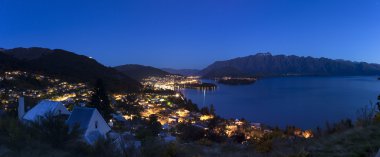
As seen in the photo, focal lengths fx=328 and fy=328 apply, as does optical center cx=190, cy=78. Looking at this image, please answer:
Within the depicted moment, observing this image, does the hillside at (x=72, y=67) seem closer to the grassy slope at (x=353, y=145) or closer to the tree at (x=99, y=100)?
the tree at (x=99, y=100)

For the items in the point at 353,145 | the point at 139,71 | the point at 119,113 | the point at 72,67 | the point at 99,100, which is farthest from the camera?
the point at 139,71

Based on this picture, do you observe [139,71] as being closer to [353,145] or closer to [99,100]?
[99,100]

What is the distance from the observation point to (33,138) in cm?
617

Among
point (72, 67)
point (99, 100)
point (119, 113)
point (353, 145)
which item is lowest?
point (119, 113)

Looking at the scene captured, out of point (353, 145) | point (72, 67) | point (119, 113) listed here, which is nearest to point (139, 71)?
point (72, 67)

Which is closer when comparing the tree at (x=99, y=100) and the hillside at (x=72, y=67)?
the tree at (x=99, y=100)

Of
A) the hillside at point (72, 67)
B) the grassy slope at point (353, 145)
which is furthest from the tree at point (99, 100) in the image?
the hillside at point (72, 67)

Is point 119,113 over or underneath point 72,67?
underneath

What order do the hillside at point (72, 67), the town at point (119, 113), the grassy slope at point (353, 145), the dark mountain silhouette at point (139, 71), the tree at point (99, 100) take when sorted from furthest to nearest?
the dark mountain silhouette at point (139, 71), the hillside at point (72, 67), the tree at point (99, 100), the town at point (119, 113), the grassy slope at point (353, 145)

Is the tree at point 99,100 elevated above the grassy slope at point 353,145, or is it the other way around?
the grassy slope at point 353,145

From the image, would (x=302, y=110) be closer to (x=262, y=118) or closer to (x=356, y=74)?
(x=262, y=118)

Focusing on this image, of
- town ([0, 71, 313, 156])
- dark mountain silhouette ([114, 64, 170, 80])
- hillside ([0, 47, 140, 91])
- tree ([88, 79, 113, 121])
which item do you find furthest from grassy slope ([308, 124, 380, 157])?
dark mountain silhouette ([114, 64, 170, 80])

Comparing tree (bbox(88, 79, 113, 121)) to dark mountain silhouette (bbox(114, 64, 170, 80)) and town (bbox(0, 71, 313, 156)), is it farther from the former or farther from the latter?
dark mountain silhouette (bbox(114, 64, 170, 80))

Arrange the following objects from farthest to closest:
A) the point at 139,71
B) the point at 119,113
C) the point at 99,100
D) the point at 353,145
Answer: the point at 139,71
the point at 119,113
the point at 99,100
the point at 353,145
